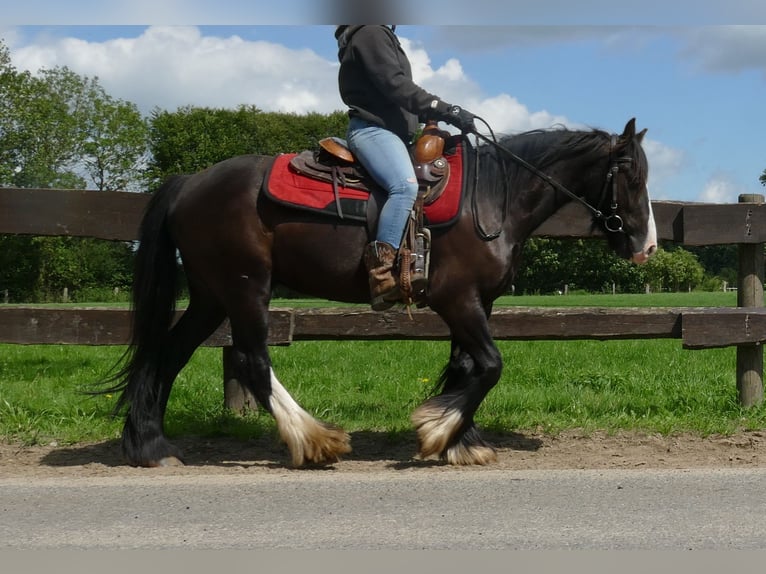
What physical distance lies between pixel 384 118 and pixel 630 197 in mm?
1670

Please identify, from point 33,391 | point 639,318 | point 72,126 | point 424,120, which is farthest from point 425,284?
point 72,126

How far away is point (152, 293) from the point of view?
592 centimetres

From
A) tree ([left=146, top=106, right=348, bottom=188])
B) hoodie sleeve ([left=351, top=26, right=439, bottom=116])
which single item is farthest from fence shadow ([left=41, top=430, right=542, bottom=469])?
tree ([left=146, top=106, right=348, bottom=188])

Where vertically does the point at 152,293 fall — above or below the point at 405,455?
above

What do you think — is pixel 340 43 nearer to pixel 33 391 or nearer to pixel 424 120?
pixel 424 120

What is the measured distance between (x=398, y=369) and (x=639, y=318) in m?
3.36

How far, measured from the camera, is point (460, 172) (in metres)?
5.60

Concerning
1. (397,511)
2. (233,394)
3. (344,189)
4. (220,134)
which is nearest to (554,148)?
(344,189)

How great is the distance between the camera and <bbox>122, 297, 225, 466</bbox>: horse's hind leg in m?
5.62

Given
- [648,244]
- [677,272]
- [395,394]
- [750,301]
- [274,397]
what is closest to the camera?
[274,397]

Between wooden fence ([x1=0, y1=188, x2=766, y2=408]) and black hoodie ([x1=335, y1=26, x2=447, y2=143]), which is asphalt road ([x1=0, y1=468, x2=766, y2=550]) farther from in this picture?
black hoodie ([x1=335, y1=26, x2=447, y2=143])

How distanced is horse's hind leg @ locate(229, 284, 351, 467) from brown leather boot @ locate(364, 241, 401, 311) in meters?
0.73

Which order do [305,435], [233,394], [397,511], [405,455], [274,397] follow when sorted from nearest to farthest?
[397,511] < [305,435] < [274,397] < [405,455] < [233,394]

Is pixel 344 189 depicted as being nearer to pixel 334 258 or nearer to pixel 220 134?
pixel 334 258
